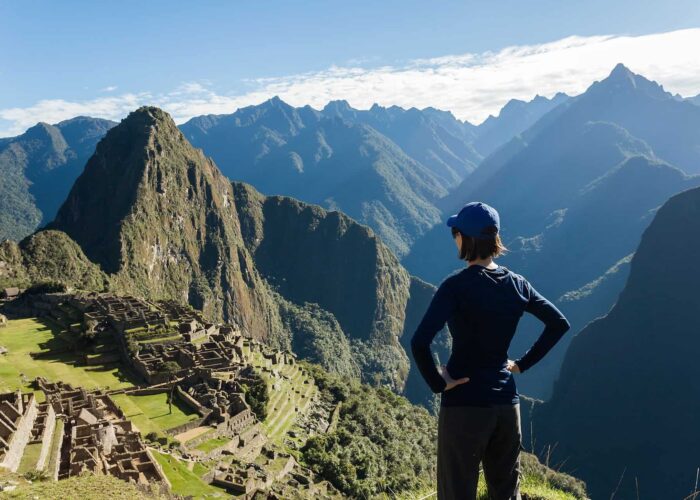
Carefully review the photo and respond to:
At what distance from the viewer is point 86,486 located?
503 inches

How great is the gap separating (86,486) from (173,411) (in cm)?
2599

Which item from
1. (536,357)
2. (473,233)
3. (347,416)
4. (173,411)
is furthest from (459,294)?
Answer: (347,416)

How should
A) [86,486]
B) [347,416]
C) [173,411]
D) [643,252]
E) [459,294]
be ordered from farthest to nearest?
1. [643,252]
2. [347,416]
3. [173,411]
4. [86,486]
5. [459,294]

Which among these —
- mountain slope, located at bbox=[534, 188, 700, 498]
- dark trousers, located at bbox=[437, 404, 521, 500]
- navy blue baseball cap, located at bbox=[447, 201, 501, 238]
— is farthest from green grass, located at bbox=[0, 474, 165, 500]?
mountain slope, located at bbox=[534, 188, 700, 498]

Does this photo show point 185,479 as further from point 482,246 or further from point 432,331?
point 482,246

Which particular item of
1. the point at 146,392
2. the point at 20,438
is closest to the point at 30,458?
the point at 20,438

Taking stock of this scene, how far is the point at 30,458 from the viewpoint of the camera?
62.0 feet

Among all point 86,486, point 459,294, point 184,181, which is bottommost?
point 86,486

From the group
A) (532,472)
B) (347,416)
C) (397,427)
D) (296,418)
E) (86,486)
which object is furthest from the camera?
(397,427)

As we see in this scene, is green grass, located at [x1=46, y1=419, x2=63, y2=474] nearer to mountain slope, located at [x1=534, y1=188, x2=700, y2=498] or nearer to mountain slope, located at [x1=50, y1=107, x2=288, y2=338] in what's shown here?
mountain slope, located at [x1=534, y1=188, x2=700, y2=498]

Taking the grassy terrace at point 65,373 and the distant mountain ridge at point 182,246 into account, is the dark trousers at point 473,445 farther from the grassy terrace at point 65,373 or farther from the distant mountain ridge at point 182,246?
the distant mountain ridge at point 182,246

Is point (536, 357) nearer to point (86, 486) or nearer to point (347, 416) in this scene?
point (86, 486)

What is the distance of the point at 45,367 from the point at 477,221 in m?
46.9

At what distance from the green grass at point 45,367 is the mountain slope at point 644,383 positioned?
77868 mm
